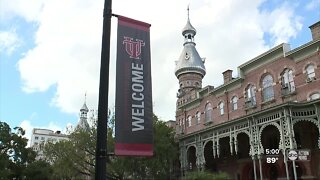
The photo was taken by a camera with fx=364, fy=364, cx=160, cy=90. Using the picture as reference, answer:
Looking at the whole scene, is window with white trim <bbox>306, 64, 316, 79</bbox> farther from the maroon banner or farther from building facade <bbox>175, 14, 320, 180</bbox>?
the maroon banner

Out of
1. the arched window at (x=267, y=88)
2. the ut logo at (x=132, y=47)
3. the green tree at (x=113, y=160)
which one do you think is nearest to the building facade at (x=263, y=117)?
the arched window at (x=267, y=88)

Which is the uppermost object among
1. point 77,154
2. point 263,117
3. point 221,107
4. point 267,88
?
point 267,88

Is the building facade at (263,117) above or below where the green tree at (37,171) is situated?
above

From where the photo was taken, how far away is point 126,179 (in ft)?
115

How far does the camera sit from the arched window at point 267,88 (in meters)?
31.5

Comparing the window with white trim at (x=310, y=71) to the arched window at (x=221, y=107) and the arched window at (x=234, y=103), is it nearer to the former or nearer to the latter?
the arched window at (x=234, y=103)

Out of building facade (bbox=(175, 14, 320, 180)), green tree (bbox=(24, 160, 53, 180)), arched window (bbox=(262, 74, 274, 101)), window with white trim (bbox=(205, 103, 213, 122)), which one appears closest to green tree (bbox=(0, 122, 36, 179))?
green tree (bbox=(24, 160, 53, 180))

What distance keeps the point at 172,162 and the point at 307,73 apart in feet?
54.5

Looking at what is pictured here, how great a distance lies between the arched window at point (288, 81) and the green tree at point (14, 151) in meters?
24.2

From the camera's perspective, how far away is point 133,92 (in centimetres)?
714

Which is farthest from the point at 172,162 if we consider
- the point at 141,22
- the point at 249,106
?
the point at 141,22

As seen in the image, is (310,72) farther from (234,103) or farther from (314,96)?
(234,103)

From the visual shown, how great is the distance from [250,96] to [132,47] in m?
27.9

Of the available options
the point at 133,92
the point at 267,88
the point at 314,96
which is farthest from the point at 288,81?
the point at 133,92
